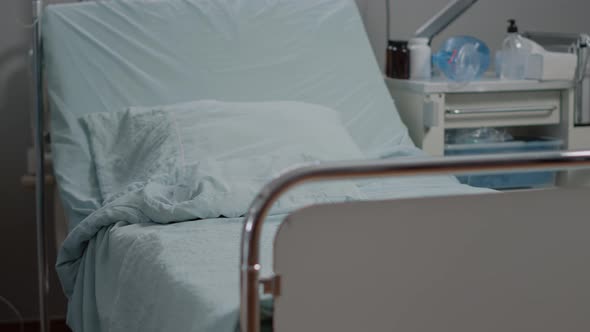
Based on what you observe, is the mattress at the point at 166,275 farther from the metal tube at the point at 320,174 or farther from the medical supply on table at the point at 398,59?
the medical supply on table at the point at 398,59

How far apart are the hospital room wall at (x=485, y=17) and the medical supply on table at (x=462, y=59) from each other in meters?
0.33

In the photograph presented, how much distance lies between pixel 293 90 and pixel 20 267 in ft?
3.76


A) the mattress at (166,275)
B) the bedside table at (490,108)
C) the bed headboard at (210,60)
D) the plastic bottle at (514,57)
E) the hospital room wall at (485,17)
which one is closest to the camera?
the mattress at (166,275)

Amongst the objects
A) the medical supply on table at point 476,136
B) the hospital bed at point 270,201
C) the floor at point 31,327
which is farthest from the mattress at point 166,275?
the floor at point 31,327

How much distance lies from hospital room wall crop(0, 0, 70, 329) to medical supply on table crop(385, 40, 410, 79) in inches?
48.3

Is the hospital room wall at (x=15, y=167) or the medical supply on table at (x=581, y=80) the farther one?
the hospital room wall at (x=15, y=167)

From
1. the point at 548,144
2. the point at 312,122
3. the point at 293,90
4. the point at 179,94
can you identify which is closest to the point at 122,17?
the point at 179,94

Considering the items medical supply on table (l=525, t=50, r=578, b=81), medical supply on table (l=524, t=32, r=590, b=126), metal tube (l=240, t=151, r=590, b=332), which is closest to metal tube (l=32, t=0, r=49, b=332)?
metal tube (l=240, t=151, r=590, b=332)

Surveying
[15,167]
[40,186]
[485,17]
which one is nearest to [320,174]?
[40,186]

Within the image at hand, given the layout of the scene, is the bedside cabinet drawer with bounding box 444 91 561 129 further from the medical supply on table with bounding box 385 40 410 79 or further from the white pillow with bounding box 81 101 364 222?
the white pillow with bounding box 81 101 364 222

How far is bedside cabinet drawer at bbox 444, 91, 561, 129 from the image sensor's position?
268 cm

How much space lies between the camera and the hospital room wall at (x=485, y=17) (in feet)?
10.5

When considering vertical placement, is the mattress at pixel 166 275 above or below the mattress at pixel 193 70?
below

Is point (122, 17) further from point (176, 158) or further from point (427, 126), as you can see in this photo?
point (427, 126)
